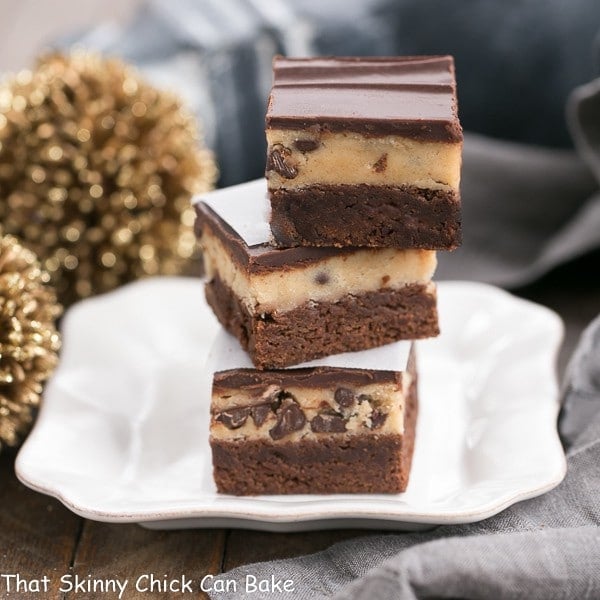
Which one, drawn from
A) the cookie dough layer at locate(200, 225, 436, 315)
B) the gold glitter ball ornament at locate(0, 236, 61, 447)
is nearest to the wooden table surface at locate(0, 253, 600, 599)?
the gold glitter ball ornament at locate(0, 236, 61, 447)

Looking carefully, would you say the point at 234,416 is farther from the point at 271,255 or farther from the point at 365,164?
the point at 365,164

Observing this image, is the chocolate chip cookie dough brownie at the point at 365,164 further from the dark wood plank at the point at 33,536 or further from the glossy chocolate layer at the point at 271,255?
the dark wood plank at the point at 33,536

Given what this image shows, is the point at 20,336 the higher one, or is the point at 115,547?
the point at 20,336

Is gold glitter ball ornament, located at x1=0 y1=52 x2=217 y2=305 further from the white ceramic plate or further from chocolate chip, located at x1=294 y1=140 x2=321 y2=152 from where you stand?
chocolate chip, located at x1=294 y1=140 x2=321 y2=152

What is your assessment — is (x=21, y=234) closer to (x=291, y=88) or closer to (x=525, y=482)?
(x=291, y=88)

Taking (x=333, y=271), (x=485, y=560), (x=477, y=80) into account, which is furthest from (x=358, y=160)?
(x=477, y=80)

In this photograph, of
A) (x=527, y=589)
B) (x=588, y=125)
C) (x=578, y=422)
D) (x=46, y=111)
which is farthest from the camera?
(x=588, y=125)

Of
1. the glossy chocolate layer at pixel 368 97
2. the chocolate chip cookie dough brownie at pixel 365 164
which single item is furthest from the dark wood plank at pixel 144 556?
the glossy chocolate layer at pixel 368 97

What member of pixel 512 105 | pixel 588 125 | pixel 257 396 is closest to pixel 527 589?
pixel 257 396
